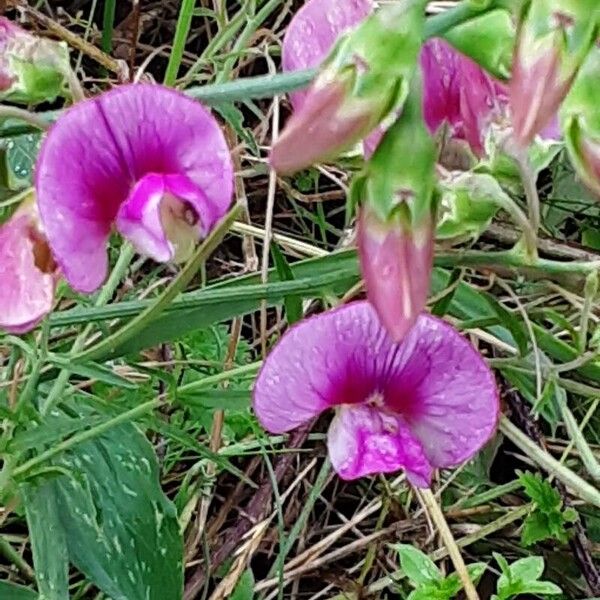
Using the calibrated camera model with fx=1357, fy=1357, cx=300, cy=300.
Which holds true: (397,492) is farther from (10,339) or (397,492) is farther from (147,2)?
(147,2)

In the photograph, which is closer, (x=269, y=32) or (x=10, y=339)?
(x=10, y=339)

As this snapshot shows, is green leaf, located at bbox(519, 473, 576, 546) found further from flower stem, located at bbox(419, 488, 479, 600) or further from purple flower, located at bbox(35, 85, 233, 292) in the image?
purple flower, located at bbox(35, 85, 233, 292)

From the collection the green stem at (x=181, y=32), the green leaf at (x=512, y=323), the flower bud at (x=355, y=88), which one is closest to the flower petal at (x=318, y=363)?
the green leaf at (x=512, y=323)

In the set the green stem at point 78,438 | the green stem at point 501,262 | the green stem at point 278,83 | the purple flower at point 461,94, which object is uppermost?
the green stem at point 278,83

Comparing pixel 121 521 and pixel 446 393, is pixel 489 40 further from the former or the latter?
pixel 121 521

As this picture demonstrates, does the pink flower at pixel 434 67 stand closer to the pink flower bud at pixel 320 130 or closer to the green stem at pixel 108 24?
the pink flower bud at pixel 320 130

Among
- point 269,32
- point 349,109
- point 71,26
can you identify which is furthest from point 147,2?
point 349,109

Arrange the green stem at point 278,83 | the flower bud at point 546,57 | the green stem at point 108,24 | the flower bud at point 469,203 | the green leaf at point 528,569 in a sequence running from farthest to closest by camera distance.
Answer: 1. the green stem at point 108,24
2. the green leaf at point 528,569
3. the flower bud at point 469,203
4. the green stem at point 278,83
5. the flower bud at point 546,57
